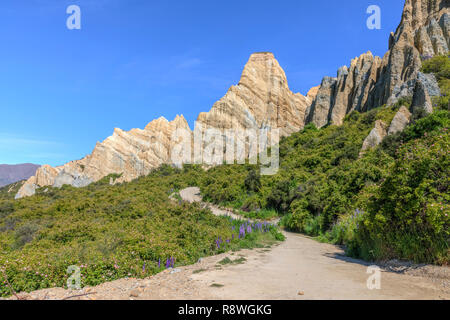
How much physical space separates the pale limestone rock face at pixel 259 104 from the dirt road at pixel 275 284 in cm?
5271

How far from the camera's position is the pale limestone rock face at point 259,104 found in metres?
59.1

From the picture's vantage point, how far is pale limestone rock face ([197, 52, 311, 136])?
59.1m

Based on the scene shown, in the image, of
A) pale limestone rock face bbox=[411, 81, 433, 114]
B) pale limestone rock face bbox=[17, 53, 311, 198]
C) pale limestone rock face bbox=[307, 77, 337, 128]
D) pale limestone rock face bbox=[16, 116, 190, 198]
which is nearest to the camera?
pale limestone rock face bbox=[411, 81, 433, 114]

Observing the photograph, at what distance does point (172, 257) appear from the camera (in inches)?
247

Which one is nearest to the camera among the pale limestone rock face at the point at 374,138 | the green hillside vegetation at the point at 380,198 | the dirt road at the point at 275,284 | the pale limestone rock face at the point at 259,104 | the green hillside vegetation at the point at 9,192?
the dirt road at the point at 275,284

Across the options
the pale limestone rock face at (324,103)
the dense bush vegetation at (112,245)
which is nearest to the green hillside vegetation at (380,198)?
the dense bush vegetation at (112,245)

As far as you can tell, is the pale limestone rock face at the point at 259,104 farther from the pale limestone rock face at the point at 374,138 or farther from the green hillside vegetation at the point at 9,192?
the green hillside vegetation at the point at 9,192

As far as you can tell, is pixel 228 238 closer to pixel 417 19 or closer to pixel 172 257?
pixel 172 257

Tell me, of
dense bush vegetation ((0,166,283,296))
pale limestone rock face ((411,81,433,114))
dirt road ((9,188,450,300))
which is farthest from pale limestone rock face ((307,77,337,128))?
dirt road ((9,188,450,300))

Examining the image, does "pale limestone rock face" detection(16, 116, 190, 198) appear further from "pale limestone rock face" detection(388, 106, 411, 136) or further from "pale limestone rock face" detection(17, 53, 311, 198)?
"pale limestone rock face" detection(388, 106, 411, 136)

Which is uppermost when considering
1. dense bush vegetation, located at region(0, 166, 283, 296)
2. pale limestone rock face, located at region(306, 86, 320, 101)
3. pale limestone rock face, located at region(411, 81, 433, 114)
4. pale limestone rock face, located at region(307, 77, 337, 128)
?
pale limestone rock face, located at region(306, 86, 320, 101)

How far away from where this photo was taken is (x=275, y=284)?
433cm

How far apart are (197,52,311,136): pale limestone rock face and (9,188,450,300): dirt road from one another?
173 feet
